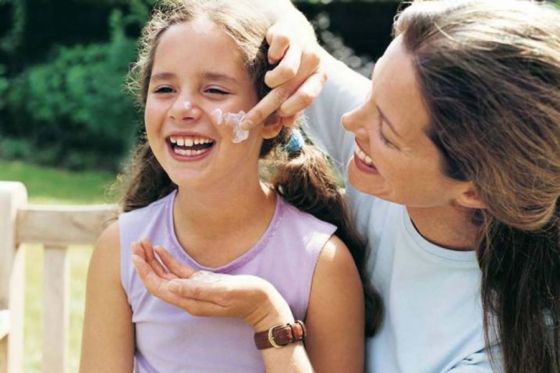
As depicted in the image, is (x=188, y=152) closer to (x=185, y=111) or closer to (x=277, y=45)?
(x=185, y=111)

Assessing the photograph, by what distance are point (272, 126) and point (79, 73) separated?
6589 millimetres

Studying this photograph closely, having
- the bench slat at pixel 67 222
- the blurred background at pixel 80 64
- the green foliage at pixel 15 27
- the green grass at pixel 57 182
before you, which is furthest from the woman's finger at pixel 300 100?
the green foliage at pixel 15 27

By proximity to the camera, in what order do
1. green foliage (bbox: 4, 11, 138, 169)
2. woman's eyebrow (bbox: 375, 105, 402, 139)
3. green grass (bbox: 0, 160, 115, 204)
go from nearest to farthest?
woman's eyebrow (bbox: 375, 105, 402, 139)
green grass (bbox: 0, 160, 115, 204)
green foliage (bbox: 4, 11, 138, 169)

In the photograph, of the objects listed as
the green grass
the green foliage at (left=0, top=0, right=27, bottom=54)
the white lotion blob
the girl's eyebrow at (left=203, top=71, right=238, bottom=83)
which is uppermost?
the girl's eyebrow at (left=203, top=71, right=238, bottom=83)

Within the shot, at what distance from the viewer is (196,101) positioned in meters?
2.33

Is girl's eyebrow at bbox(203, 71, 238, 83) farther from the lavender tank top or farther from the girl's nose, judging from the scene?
the lavender tank top

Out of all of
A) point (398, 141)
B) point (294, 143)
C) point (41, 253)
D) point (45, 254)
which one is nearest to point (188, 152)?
point (294, 143)

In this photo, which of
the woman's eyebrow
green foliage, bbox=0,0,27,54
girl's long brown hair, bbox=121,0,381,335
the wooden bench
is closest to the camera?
the woman's eyebrow

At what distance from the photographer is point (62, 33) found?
9.40 m

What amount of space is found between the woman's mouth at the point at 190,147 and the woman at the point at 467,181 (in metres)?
0.28

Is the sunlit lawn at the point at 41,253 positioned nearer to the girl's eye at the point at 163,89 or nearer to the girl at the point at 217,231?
the girl at the point at 217,231

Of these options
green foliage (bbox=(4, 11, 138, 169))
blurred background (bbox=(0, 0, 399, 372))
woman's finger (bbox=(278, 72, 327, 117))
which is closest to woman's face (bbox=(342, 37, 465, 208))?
woman's finger (bbox=(278, 72, 327, 117))

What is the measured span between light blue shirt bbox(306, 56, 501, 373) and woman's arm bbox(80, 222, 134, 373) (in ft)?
2.11

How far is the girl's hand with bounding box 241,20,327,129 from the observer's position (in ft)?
7.47
